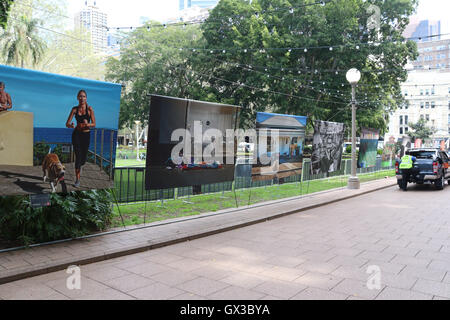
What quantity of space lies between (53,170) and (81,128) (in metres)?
0.82

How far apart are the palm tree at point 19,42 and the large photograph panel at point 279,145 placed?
23804mm

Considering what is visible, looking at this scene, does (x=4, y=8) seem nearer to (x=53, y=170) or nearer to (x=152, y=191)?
(x=152, y=191)

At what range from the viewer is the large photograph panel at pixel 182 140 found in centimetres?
727

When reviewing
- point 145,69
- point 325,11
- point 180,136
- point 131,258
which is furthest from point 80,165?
point 145,69

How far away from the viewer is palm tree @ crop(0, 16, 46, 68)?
87.2ft

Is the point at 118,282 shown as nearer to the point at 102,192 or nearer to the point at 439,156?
the point at 102,192

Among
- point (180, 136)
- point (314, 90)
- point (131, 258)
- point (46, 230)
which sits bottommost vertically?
point (131, 258)

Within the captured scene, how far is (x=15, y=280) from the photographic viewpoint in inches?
179

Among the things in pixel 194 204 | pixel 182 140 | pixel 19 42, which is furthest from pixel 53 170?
→ pixel 19 42

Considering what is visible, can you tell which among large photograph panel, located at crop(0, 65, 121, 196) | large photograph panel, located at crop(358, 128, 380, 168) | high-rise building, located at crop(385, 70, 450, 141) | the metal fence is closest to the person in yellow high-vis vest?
large photograph panel, located at crop(358, 128, 380, 168)

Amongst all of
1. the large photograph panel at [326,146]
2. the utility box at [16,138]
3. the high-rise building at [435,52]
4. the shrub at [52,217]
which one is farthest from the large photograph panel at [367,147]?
the high-rise building at [435,52]

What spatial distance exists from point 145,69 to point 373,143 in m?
22.7

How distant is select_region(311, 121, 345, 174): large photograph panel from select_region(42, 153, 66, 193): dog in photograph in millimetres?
9137

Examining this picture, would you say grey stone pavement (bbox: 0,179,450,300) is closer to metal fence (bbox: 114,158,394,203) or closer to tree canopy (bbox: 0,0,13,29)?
metal fence (bbox: 114,158,394,203)
